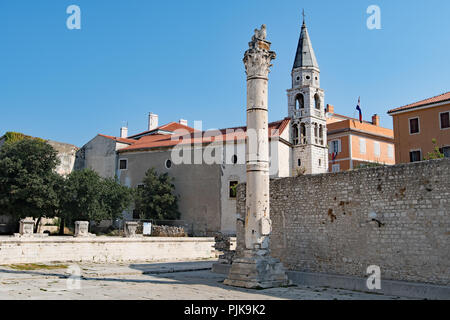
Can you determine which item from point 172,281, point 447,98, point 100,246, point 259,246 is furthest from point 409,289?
point 447,98

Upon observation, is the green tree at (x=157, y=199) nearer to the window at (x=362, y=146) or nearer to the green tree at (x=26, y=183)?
the green tree at (x=26, y=183)

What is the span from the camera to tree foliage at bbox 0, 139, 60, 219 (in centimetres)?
3077

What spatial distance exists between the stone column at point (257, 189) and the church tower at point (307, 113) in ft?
84.2

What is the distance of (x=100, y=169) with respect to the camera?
→ 43312 mm

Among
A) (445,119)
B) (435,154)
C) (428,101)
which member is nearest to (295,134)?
(428,101)

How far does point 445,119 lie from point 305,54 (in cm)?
1811

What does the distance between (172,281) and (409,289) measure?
24.5ft

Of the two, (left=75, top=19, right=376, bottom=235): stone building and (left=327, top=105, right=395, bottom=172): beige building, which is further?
(left=327, top=105, right=395, bottom=172): beige building

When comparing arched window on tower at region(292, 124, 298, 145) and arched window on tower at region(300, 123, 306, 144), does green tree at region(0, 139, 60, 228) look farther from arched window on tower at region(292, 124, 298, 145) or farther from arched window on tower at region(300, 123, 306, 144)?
arched window on tower at region(300, 123, 306, 144)

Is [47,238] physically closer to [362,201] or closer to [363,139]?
[362,201]

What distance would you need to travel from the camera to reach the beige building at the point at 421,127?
88.4 feet

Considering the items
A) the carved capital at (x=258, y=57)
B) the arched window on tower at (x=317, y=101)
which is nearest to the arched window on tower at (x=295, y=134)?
the arched window on tower at (x=317, y=101)

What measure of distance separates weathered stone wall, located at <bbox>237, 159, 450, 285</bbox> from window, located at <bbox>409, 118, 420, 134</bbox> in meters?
15.5

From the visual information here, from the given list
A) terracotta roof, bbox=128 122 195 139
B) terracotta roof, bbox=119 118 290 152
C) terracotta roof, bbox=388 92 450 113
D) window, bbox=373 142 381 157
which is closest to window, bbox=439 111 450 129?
terracotta roof, bbox=388 92 450 113
